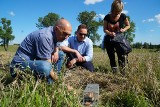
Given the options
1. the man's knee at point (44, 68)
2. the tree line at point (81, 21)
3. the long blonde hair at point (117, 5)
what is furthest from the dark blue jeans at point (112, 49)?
the tree line at point (81, 21)

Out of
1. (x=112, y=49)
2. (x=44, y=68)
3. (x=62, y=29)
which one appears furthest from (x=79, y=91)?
(x=112, y=49)

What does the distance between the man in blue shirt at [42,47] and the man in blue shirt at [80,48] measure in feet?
6.79

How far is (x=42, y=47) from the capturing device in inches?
198

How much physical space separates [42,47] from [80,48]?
9.14ft

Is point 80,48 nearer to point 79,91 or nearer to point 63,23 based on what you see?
point 63,23

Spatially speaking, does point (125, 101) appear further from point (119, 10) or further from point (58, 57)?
point (119, 10)

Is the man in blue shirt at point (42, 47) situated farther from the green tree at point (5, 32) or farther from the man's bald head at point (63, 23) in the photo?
the green tree at point (5, 32)

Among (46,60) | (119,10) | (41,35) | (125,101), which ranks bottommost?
(125,101)

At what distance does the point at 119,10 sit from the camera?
7.23 meters

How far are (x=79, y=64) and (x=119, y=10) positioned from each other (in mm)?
1718

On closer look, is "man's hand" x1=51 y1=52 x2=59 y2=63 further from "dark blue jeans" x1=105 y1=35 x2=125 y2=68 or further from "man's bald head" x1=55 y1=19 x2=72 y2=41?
"dark blue jeans" x1=105 y1=35 x2=125 y2=68

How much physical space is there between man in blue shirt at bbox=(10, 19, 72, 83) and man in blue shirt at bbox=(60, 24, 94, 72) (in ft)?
6.79

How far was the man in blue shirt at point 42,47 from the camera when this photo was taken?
4.99m

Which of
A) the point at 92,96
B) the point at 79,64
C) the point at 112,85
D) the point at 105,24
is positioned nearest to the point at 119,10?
the point at 105,24
